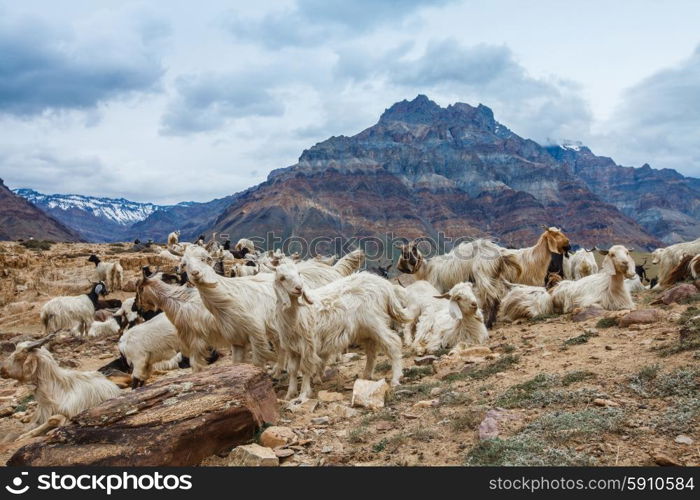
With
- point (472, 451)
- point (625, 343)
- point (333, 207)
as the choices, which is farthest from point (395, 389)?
point (333, 207)

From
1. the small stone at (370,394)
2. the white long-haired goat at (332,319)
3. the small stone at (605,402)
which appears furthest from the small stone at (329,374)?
the small stone at (605,402)

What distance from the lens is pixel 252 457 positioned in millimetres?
4750

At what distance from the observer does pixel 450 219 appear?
19400cm

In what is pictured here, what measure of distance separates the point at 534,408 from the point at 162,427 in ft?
12.1

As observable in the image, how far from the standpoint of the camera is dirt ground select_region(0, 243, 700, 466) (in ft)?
13.6

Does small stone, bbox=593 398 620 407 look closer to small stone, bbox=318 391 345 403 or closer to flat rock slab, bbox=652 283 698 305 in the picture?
small stone, bbox=318 391 345 403

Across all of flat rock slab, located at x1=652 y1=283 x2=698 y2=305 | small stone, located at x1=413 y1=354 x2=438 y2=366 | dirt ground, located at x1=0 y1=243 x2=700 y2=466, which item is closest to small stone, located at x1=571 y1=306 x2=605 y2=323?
dirt ground, located at x1=0 y1=243 x2=700 y2=466

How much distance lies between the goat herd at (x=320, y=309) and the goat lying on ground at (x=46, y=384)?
14 mm

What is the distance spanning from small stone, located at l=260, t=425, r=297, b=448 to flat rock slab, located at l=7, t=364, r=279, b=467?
0.19 m

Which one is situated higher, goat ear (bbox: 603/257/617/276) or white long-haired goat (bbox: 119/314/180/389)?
goat ear (bbox: 603/257/617/276)

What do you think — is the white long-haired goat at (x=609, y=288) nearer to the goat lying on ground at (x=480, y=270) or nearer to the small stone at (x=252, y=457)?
the goat lying on ground at (x=480, y=270)

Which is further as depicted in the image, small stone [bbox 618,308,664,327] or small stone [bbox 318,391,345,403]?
small stone [bbox 618,308,664,327]

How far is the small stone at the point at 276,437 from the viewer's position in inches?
202

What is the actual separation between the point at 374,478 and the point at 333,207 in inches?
7126
